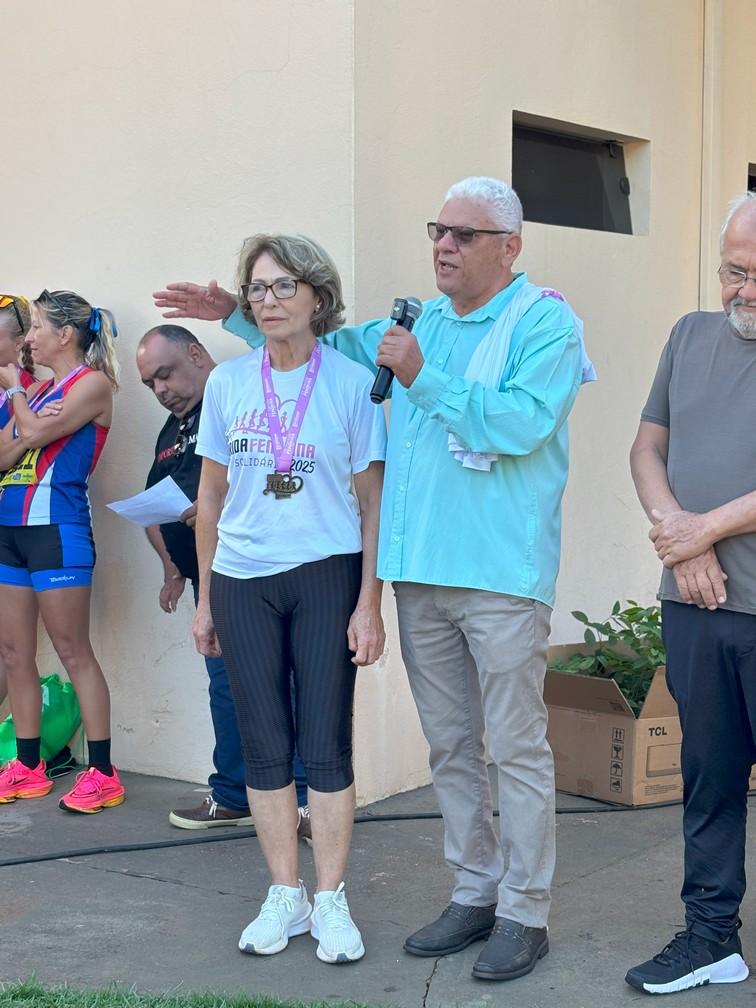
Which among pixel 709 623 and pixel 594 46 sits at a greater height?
pixel 594 46

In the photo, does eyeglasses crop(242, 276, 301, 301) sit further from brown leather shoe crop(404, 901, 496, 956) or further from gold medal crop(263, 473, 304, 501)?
brown leather shoe crop(404, 901, 496, 956)

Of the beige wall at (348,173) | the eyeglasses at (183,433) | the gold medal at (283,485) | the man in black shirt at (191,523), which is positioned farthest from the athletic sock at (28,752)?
the gold medal at (283,485)

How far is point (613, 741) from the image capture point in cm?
492

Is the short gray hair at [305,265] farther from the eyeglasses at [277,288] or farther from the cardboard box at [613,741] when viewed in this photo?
the cardboard box at [613,741]

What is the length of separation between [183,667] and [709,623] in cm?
277

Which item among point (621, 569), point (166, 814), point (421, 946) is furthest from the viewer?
point (621, 569)

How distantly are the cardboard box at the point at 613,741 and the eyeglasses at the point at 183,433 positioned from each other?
173 centimetres

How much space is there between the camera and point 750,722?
10.7ft

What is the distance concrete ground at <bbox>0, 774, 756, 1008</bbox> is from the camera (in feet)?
11.0

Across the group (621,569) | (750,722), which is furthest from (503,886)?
(621,569)

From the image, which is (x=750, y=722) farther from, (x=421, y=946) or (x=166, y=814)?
(x=166, y=814)

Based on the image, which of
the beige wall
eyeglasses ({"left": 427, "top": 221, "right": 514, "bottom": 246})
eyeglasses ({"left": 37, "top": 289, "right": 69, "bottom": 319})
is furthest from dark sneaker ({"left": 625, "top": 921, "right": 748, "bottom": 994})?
eyeglasses ({"left": 37, "top": 289, "right": 69, "bottom": 319})

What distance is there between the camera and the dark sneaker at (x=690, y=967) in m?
3.26

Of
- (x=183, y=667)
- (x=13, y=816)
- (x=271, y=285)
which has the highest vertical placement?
(x=271, y=285)
